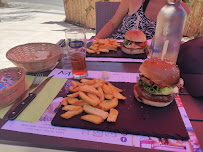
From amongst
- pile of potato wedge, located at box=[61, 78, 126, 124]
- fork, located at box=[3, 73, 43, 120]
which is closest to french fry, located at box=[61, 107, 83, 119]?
pile of potato wedge, located at box=[61, 78, 126, 124]

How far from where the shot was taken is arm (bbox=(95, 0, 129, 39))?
2777mm

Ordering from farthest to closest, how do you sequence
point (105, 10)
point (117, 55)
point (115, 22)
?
point (105, 10)
point (115, 22)
point (117, 55)

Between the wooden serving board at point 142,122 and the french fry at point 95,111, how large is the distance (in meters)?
0.05

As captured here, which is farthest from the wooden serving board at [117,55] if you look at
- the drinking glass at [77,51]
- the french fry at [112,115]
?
the french fry at [112,115]

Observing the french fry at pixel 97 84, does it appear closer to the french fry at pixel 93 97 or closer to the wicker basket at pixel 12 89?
the french fry at pixel 93 97

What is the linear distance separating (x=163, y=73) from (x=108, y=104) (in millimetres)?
480

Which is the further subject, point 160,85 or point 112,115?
point 160,85

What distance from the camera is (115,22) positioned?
2.87m

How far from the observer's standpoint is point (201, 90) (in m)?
1.16

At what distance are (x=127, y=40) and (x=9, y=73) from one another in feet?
4.67

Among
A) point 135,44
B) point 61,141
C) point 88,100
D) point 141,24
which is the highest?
point 141,24

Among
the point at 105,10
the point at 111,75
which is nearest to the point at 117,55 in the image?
the point at 111,75

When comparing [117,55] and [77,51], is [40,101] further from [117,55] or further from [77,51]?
[117,55]

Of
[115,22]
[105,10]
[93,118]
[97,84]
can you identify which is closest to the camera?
[93,118]
